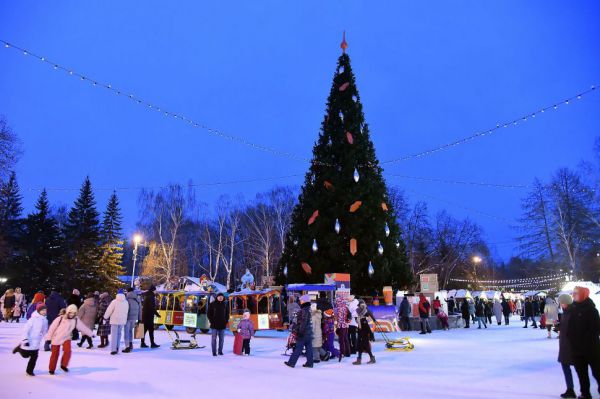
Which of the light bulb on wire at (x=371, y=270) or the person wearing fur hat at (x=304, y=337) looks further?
the light bulb on wire at (x=371, y=270)

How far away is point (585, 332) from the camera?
260 inches

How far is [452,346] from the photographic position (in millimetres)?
14805

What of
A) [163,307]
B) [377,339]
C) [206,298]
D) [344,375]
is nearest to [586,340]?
[344,375]

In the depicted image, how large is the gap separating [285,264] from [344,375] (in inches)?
525

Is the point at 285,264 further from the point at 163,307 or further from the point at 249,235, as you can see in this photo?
the point at 249,235

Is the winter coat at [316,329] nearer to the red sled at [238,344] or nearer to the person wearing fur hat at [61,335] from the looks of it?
the red sled at [238,344]

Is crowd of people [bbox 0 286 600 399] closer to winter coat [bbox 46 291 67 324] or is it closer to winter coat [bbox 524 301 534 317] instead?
winter coat [bbox 46 291 67 324]

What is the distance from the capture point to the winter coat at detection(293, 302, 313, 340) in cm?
1033

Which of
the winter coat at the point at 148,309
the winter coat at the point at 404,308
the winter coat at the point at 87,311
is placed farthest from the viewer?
the winter coat at the point at 404,308

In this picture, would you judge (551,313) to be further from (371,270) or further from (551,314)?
(371,270)

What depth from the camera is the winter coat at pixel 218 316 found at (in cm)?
1229

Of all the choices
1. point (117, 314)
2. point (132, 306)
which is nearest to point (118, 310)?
point (117, 314)

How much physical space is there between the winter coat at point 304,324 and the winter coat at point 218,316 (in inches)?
107

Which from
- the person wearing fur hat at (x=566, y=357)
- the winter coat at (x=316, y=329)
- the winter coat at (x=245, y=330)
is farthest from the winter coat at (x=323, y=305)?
the person wearing fur hat at (x=566, y=357)
